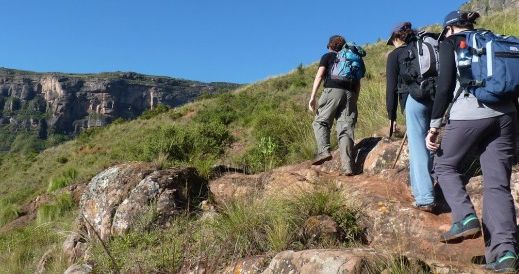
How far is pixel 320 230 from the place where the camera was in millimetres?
4125

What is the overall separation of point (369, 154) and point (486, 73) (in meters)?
2.75

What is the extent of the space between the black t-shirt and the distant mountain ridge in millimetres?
140587

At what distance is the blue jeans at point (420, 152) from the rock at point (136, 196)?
2345mm

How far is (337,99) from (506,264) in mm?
3157

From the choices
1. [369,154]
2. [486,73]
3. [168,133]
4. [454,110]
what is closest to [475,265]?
[454,110]

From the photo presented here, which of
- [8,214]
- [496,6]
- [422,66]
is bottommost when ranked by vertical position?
[8,214]

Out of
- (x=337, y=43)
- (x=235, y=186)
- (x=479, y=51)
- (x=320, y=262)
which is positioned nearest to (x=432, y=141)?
(x=479, y=51)

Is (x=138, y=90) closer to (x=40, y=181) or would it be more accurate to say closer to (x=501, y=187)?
(x=40, y=181)

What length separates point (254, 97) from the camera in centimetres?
2334

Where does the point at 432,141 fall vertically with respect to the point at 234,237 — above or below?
above

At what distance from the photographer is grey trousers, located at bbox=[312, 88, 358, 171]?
5750 mm

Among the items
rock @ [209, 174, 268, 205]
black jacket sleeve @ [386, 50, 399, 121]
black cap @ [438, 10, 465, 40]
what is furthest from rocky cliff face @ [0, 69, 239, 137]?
black cap @ [438, 10, 465, 40]

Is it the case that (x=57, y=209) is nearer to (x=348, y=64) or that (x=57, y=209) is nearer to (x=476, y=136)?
(x=348, y=64)

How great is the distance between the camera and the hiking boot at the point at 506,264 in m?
3.07
